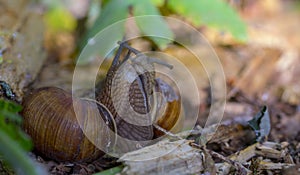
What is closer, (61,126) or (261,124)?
(61,126)

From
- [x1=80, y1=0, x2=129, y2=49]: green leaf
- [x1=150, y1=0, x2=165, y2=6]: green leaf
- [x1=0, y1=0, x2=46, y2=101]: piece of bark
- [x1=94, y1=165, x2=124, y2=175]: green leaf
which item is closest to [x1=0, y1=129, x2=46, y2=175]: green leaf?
[x1=94, y1=165, x2=124, y2=175]: green leaf

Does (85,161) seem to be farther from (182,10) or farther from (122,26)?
(182,10)

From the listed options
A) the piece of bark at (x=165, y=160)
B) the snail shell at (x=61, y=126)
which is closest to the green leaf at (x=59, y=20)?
the snail shell at (x=61, y=126)

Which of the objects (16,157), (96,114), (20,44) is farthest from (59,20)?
(16,157)

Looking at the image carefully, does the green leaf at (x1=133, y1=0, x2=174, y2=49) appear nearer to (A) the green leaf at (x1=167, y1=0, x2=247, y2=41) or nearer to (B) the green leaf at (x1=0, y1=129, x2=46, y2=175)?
(A) the green leaf at (x1=167, y1=0, x2=247, y2=41)

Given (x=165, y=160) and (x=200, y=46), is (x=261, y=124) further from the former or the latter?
(x=200, y=46)
